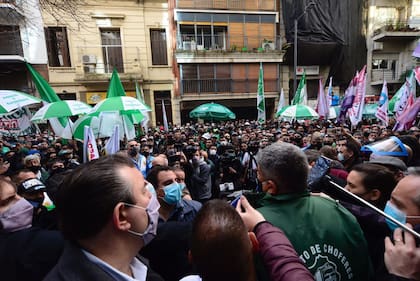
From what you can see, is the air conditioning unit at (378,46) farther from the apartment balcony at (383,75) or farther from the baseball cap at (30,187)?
the baseball cap at (30,187)

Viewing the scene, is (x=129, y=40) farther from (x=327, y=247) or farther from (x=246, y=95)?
(x=327, y=247)

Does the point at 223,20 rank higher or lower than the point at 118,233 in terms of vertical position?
higher

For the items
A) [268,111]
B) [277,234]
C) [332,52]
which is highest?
[332,52]

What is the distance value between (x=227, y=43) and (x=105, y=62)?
8505 mm

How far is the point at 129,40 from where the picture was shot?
647 inches

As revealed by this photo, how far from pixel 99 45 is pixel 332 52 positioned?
17.2m

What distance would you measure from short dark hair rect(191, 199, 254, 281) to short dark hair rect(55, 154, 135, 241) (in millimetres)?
380

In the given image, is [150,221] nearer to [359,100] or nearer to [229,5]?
[359,100]

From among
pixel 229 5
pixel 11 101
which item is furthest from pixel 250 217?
pixel 229 5

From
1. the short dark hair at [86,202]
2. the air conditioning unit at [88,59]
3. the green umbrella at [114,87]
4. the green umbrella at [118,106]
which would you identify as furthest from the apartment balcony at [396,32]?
the short dark hair at [86,202]

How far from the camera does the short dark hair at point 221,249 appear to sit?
0.87 m

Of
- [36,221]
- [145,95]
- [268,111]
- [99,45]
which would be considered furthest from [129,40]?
[36,221]

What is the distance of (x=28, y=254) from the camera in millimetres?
1425

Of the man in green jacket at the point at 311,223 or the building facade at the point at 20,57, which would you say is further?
the building facade at the point at 20,57
